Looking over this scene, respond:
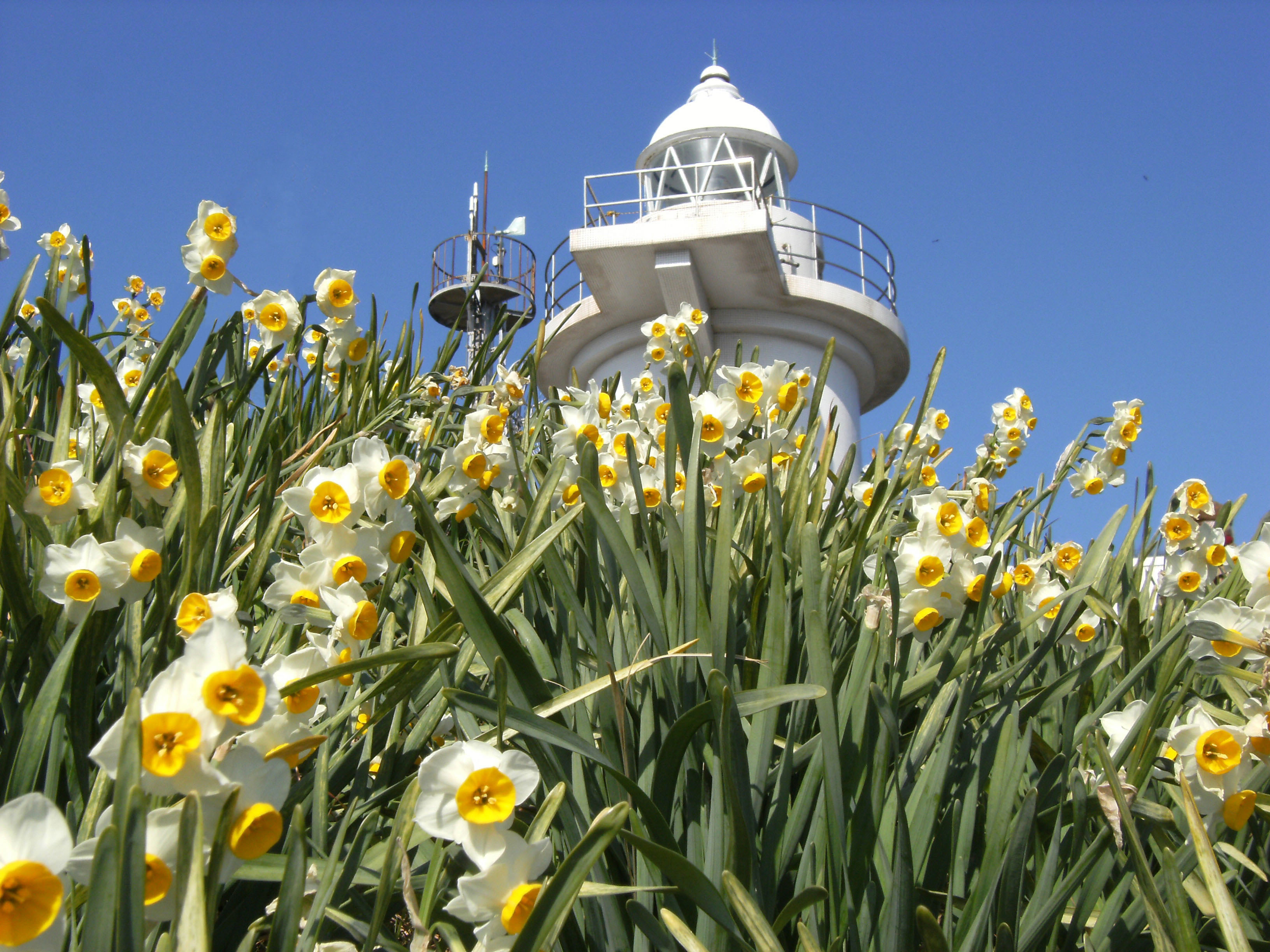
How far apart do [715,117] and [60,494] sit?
12900mm

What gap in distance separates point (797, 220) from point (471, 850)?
39.0 ft

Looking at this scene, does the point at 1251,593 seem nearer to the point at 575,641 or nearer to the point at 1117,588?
the point at 575,641

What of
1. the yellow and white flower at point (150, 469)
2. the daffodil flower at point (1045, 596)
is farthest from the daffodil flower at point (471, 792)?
the daffodil flower at point (1045, 596)

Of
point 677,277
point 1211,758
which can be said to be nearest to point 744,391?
point 1211,758

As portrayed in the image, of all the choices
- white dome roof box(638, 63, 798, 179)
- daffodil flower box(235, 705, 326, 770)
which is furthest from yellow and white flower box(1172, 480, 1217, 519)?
white dome roof box(638, 63, 798, 179)

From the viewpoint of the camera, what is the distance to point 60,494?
1.03 m

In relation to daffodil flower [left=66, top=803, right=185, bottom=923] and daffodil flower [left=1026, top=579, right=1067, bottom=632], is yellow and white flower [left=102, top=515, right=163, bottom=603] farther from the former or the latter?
daffodil flower [left=1026, top=579, right=1067, bottom=632]

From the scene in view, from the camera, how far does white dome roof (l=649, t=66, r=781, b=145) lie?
1262 cm

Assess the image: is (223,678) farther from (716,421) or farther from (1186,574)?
(1186,574)

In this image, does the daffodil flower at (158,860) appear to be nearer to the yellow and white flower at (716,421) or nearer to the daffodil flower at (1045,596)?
the yellow and white flower at (716,421)

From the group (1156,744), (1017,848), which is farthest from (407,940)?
(1156,744)

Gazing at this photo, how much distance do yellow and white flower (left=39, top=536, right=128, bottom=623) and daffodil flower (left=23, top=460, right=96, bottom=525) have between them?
0.12 m

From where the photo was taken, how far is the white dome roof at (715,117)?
12.6m

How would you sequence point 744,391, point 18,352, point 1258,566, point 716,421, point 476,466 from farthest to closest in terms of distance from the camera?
1. point 18,352
2. point 744,391
3. point 716,421
4. point 476,466
5. point 1258,566
